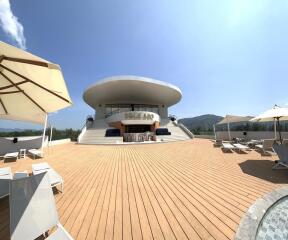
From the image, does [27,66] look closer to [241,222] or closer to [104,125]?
[241,222]

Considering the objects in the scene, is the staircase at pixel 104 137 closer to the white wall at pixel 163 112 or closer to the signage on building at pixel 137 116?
the signage on building at pixel 137 116

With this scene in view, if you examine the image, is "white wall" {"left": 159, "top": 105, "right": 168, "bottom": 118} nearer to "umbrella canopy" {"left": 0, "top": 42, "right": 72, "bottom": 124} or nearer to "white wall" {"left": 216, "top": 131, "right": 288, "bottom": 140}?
"white wall" {"left": 216, "top": 131, "right": 288, "bottom": 140}

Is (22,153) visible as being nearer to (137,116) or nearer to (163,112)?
(137,116)

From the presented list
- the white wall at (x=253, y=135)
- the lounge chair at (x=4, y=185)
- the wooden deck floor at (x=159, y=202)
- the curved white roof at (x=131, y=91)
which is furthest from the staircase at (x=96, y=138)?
the white wall at (x=253, y=135)

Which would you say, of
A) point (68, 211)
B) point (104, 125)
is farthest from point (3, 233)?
point (104, 125)

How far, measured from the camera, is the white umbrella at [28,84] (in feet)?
9.09

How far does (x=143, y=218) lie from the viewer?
293 centimetres

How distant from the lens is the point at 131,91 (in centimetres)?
2897

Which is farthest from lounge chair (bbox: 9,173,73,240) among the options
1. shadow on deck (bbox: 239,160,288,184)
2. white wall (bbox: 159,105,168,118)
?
white wall (bbox: 159,105,168,118)

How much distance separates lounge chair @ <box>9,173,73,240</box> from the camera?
208cm

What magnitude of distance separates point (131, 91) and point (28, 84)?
25031 mm

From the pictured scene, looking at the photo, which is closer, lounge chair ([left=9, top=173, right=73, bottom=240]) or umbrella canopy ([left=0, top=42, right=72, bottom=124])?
lounge chair ([left=9, top=173, right=73, bottom=240])

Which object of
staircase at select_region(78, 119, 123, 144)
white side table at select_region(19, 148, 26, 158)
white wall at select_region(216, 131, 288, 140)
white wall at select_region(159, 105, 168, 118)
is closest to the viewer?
white side table at select_region(19, 148, 26, 158)

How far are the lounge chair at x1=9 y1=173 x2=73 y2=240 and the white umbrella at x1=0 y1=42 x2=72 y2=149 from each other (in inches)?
81.7
